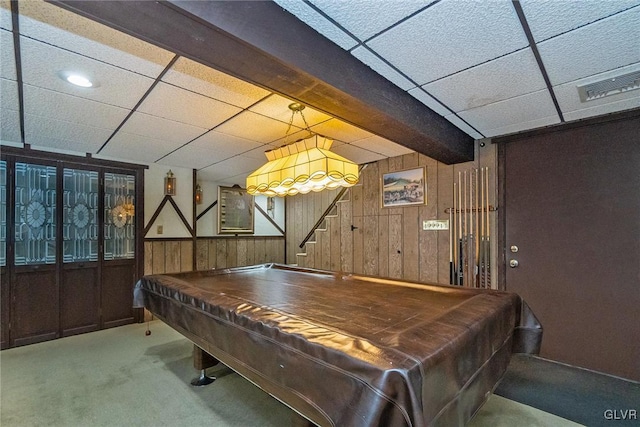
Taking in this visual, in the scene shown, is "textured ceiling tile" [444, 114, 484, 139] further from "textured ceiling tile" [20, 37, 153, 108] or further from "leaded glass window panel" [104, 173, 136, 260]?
"leaded glass window panel" [104, 173, 136, 260]

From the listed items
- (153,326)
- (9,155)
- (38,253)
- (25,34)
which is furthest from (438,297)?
(9,155)

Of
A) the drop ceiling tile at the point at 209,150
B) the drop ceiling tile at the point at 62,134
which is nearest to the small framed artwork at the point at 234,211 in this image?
the drop ceiling tile at the point at 209,150

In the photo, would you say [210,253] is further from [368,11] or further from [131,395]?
[368,11]

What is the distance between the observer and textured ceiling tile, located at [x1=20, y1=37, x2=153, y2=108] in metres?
1.63

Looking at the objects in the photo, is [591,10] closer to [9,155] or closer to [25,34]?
[25,34]

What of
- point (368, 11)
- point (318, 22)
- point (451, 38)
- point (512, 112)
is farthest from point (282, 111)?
point (512, 112)

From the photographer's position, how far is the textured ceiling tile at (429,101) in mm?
2127

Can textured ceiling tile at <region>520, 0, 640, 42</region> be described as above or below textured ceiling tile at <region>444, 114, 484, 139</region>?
above

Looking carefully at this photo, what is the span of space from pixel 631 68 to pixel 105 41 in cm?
291

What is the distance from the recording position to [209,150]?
12.0ft

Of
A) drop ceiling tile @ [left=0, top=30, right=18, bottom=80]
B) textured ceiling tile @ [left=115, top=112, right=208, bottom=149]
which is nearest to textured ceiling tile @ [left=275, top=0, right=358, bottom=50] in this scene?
drop ceiling tile @ [left=0, top=30, right=18, bottom=80]

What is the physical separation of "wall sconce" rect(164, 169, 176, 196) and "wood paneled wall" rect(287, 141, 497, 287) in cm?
231

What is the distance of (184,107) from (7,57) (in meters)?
0.96

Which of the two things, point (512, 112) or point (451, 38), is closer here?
point (451, 38)
